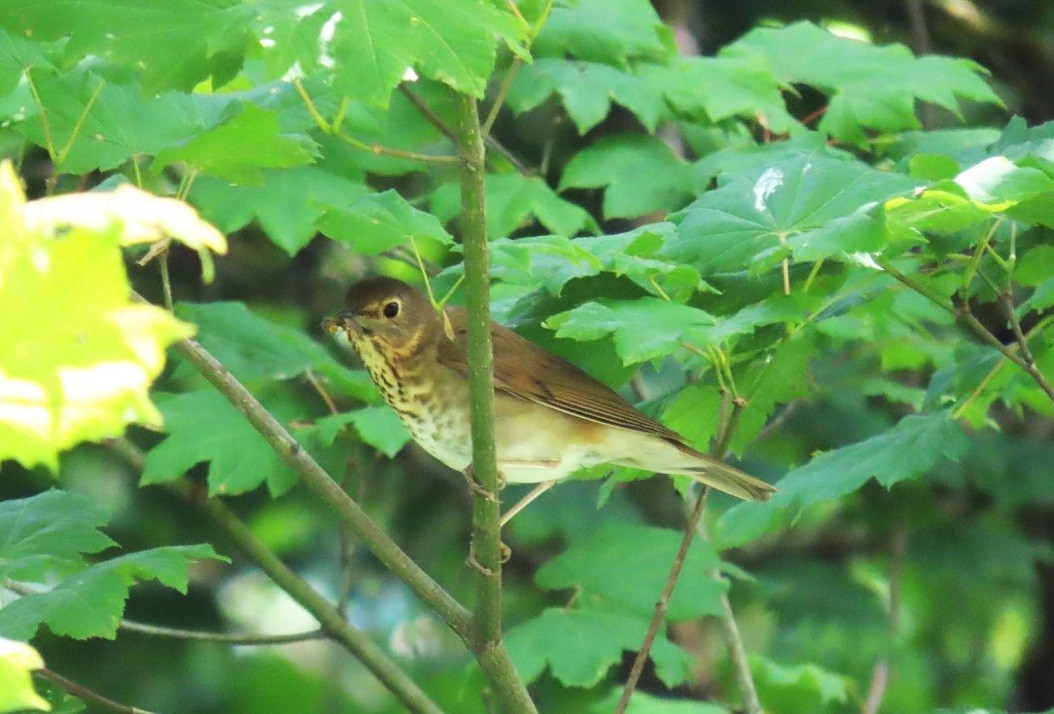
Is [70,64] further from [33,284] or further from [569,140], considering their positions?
[569,140]

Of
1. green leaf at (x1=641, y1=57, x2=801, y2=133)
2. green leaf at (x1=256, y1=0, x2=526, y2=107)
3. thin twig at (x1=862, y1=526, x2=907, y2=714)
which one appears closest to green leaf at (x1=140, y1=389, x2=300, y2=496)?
green leaf at (x1=641, y1=57, x2=801, y2=133)

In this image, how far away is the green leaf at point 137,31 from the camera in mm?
2332

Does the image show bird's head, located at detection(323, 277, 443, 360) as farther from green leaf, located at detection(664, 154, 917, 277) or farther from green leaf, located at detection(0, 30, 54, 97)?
green leaf, located at detection(0, 30, 54, 97)

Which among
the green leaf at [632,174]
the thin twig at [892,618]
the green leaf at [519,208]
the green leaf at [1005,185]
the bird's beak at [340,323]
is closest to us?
the green leaf at [1005,185]

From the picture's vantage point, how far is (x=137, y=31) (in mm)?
2359

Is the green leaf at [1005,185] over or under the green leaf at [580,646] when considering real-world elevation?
over

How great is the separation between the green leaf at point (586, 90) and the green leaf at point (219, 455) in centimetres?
129

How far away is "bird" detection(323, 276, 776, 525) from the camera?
3447mm

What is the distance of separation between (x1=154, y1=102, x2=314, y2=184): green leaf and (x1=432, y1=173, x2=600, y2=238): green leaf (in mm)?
1515

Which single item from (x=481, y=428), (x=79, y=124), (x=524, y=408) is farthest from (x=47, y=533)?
(x=524, y=408)

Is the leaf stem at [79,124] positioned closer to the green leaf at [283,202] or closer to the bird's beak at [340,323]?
the bird's beak at [340,323]

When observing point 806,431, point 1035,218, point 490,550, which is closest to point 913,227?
point 1035,218

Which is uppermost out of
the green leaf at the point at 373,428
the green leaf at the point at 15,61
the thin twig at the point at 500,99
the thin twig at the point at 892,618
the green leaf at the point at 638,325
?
the thin twig at the point at 500,99

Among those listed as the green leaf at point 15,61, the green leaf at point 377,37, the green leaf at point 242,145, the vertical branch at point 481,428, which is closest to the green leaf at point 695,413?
the vertical branch at point 481,428
